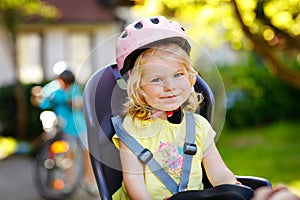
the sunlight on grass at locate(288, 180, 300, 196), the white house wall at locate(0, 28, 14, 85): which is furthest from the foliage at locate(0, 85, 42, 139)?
the sunlight on grass at locate(288, 180, 300, 196)

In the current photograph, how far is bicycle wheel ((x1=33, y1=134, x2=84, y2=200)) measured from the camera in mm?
6695

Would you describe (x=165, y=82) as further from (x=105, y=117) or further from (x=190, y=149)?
(x=105, y=117)

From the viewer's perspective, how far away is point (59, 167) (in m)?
6.74

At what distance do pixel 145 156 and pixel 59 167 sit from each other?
4508 mm

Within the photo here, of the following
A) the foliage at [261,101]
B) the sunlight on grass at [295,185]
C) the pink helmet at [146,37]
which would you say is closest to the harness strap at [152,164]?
the pink helmet at [146,37]

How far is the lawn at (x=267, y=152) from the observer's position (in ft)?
26.6

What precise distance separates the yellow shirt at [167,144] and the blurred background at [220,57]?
321 millimetres

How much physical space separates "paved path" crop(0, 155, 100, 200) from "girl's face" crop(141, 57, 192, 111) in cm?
425

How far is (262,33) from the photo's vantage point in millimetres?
6215

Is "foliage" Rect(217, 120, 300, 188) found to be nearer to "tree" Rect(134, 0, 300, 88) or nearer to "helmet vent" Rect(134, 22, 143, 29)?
"tree" Rect(134, 0, 300, 88)

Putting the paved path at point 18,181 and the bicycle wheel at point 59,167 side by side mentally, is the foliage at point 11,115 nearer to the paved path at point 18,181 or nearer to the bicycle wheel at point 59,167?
the paved path at point 18,181

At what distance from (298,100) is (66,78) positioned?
25.6ft

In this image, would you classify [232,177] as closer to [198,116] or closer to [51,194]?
[198,116]

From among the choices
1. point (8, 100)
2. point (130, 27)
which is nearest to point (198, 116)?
point (130, 27)
